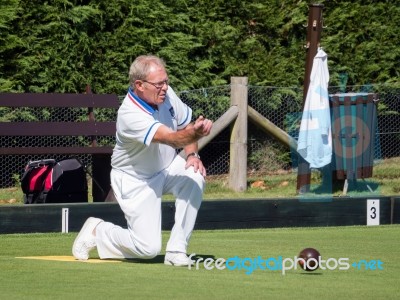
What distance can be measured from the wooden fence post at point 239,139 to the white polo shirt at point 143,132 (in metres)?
5.54

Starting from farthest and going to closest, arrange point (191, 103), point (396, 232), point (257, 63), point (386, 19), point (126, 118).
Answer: point (386, 19)
point (257, 63)
point (191, 103)
point (396, 232)
point (126, 118)

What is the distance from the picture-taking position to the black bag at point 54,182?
10477mm

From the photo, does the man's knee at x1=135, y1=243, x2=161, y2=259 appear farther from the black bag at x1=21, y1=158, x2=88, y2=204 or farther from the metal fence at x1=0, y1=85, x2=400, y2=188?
the metal fence at x1=0, y1=85, x2=400, y2=188

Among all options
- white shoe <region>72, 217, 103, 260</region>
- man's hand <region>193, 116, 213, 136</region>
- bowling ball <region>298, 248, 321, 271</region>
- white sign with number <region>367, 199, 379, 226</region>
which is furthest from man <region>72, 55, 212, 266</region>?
white sign with number <region>367, 199, 379, 226</region>

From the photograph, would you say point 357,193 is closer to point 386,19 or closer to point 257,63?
point 257,63

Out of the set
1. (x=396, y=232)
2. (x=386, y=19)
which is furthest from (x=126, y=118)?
(x=386, y=19)

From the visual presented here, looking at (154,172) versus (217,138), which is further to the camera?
(217,138)

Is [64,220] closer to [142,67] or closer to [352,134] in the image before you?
[142,67]

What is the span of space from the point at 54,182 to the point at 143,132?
13.1ft

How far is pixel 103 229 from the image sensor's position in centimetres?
706

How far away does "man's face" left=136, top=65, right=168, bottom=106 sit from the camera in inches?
267

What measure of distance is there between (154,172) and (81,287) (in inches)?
54.7

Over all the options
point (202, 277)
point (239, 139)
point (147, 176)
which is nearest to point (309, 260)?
point (202, 277)

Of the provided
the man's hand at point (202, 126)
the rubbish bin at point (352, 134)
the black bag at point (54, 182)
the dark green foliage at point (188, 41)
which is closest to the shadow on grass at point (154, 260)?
the man's hand at point (202, 126)
